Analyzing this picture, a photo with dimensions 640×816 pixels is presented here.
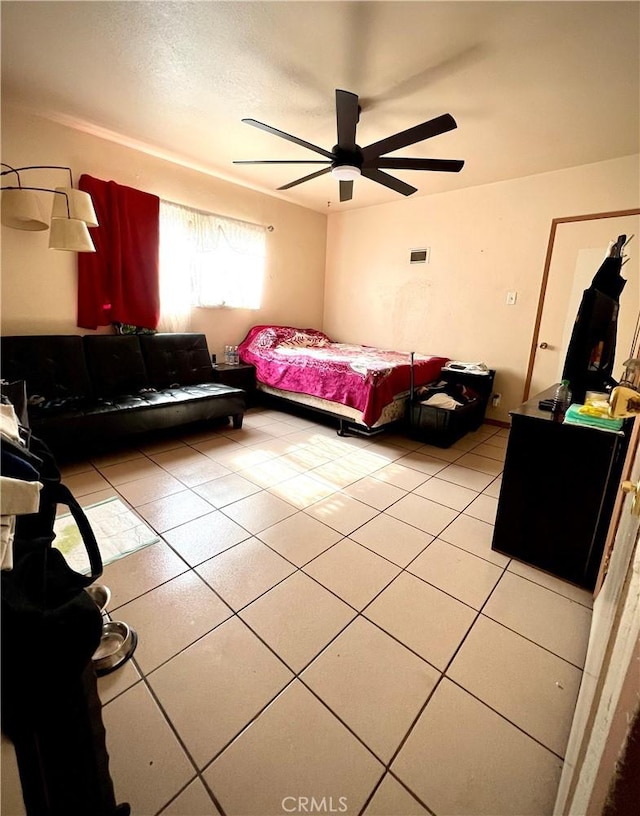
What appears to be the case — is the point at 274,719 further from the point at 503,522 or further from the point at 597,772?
the point at 503,522

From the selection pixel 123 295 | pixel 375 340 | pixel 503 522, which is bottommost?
pixel 503 522

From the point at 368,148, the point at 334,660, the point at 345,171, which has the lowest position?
the point at 334,660

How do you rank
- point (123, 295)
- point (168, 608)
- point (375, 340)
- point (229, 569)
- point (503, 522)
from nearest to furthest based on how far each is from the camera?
1. point (168, 608)
2. point (229, 569)
3. point (503, 522)
4. point (123, 295)
5. point (375, 340)

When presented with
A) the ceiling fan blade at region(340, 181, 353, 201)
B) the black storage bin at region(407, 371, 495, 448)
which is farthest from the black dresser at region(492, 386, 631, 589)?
the ceiling fan blade at region(340, 181, 353, 201)

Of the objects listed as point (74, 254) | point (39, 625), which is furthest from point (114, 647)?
point (74, 254)

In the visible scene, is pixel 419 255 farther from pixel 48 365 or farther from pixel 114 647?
pixel 114 647

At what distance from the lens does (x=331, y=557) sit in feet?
5.69

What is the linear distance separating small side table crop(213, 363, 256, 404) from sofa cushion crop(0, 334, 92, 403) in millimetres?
1214

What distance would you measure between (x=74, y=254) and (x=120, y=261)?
1.12ft

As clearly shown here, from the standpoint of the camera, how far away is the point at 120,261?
3.18 meters

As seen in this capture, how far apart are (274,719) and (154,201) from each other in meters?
3.94

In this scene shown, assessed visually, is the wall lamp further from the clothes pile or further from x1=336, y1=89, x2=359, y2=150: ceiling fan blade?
the clothes pile

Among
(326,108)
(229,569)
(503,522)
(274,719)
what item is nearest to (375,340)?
(326,108)

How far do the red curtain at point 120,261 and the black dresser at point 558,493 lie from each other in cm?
333
